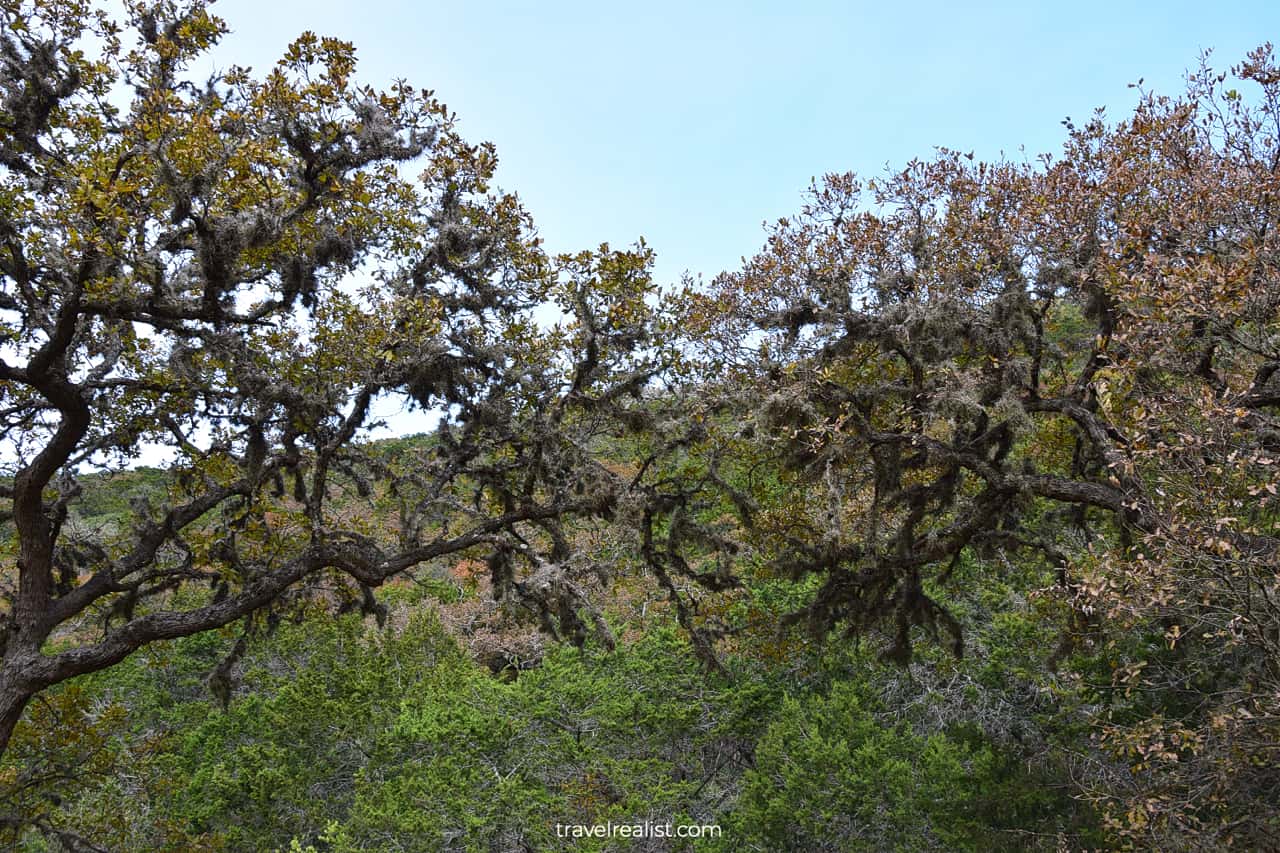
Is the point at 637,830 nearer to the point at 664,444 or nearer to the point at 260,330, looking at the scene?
the point at 664,444

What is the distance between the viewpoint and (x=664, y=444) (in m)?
9.03

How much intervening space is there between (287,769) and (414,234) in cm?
946

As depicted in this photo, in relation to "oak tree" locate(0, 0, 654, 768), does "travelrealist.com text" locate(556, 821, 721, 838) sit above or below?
below

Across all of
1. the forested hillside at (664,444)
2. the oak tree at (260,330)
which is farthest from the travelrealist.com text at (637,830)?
the oak tree at (260,330)

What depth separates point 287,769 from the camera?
12.9m

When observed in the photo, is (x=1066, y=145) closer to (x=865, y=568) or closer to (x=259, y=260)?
(x=865, y=568)

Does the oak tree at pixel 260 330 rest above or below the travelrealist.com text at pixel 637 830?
above

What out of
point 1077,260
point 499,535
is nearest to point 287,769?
point 499,535

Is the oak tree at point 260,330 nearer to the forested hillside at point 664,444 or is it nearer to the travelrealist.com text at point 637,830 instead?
the forested hillside at point 664,444

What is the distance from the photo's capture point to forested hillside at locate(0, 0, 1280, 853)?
6711 mm

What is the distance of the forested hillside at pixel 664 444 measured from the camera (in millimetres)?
6711

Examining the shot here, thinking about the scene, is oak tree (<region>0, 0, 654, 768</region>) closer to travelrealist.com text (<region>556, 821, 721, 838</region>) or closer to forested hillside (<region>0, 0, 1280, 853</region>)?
forested hillside (<region>0, 0, 1280, 853</region>)

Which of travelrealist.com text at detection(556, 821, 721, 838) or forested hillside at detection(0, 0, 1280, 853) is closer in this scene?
forested hillside at detection(0, 0, 1280, 853)

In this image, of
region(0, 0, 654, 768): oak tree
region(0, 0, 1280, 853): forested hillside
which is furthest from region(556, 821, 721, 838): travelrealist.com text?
region(0, 0, 654, 768): oak tree
